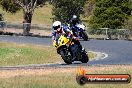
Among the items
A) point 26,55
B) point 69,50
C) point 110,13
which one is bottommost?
point 110,13

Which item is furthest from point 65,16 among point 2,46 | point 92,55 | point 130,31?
point 92,55

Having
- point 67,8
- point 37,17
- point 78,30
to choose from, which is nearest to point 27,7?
point 67,8

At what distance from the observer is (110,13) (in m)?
59.7

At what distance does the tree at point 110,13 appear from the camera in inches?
2319

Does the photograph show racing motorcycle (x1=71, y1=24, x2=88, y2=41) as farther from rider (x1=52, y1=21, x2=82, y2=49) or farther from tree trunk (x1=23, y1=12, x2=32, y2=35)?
tree trunk (x1=23, y1=12, x2=32, y2=35)

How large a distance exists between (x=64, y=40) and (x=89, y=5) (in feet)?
263

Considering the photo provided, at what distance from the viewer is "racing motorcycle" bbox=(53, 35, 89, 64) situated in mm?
21453

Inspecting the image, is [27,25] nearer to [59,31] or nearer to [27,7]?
[27,7]

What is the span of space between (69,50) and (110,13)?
37.9 m

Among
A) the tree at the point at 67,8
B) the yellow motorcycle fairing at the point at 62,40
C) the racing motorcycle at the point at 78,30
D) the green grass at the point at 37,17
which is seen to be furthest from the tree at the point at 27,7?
the green grass at the point at 37,17

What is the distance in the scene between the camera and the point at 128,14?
204ft

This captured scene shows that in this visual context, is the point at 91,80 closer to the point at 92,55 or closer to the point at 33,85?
the point at 33,85

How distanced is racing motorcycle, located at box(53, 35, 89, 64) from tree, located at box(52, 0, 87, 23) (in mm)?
43525

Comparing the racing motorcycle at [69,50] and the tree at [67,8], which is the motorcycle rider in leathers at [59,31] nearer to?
the racing motorcycle at [69,50]
